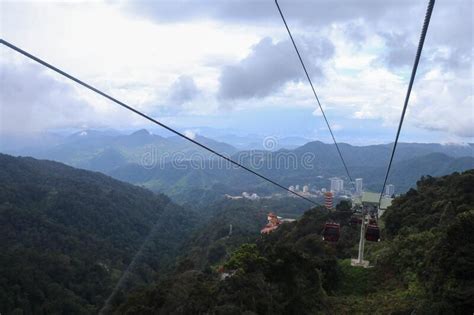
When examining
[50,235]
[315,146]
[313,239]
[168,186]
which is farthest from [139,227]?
[315,146]

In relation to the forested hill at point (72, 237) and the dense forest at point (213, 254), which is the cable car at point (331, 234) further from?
the forested hill at point (72, 237)

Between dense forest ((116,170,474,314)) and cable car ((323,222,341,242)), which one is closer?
dense forest ((116,170,474,314))

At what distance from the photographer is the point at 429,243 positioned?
16375 mm

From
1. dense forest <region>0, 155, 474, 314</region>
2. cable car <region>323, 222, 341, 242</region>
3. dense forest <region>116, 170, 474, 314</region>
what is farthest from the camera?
cable car <region>323, 222, 341, 242</region>

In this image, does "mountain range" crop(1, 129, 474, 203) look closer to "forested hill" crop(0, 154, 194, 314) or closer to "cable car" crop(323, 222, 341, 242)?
"forested hill" crop(0, 154, 194, 314)

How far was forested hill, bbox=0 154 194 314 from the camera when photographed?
40781 millimetres

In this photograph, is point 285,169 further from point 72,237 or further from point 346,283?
point 346,283

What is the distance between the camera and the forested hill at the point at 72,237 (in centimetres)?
4078

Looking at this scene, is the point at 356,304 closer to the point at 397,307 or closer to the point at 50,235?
the point at 397,307

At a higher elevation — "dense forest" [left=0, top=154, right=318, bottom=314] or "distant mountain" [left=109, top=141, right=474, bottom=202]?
"distant mountain" [left=109, top=141, right=474, bottom=202]

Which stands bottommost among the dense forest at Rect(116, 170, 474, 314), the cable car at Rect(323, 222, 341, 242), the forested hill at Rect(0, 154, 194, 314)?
the forested hill at Rect(0, 154, 194, 314)

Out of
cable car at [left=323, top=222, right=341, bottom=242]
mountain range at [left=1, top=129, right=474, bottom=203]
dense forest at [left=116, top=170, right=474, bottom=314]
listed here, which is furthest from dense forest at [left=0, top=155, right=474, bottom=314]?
mountain range at [left=1, top=129, right=474, bottom=203]

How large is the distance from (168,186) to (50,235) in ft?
286

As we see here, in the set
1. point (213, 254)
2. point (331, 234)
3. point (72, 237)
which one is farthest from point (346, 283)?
point (72, 237)
